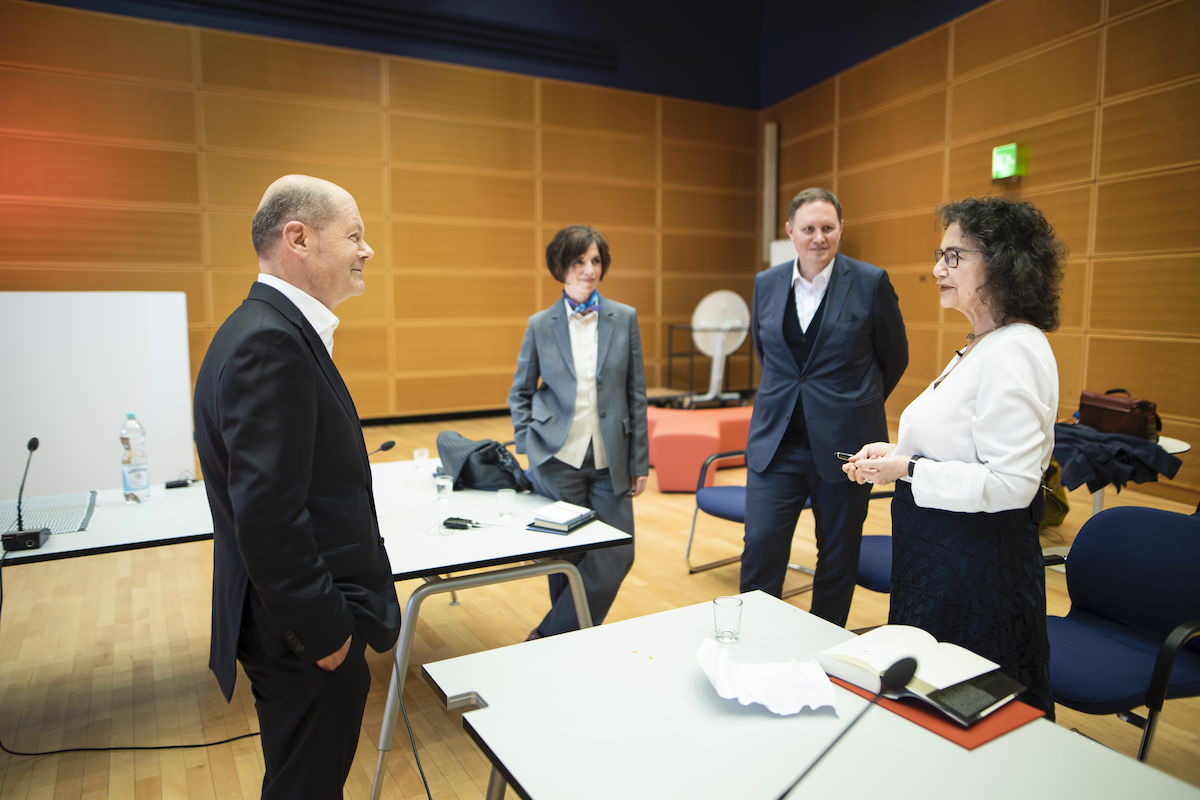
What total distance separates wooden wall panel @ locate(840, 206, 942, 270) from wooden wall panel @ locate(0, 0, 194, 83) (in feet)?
23.7

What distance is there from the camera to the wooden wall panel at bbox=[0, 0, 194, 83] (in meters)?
6.66

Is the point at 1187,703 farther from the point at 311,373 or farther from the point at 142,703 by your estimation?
the point at 142,703

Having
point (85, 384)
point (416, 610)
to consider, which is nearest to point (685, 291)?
point (85, 384)

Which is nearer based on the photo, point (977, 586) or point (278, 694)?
point (278, 694)

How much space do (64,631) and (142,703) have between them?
3.18ft

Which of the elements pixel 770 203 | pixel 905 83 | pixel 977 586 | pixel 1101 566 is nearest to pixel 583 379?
pixel 977 586

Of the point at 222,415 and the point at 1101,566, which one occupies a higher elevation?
the point at 222,415

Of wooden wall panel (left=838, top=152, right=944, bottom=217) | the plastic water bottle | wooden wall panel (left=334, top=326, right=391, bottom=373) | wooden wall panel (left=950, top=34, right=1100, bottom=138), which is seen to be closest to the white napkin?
the plastic water bottle

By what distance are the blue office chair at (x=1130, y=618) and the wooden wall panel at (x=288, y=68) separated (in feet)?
26.3

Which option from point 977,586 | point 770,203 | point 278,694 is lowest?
point 278,694

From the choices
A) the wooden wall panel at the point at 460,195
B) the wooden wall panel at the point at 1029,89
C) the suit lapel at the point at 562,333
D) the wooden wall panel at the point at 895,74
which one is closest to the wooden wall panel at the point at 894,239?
the wooden wall panel at the point at 1029,89

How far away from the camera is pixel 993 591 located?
5.68 feet

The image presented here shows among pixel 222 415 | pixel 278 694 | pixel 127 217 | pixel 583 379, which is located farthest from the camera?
pixel 127 217

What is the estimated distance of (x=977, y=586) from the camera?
1.75 meters
